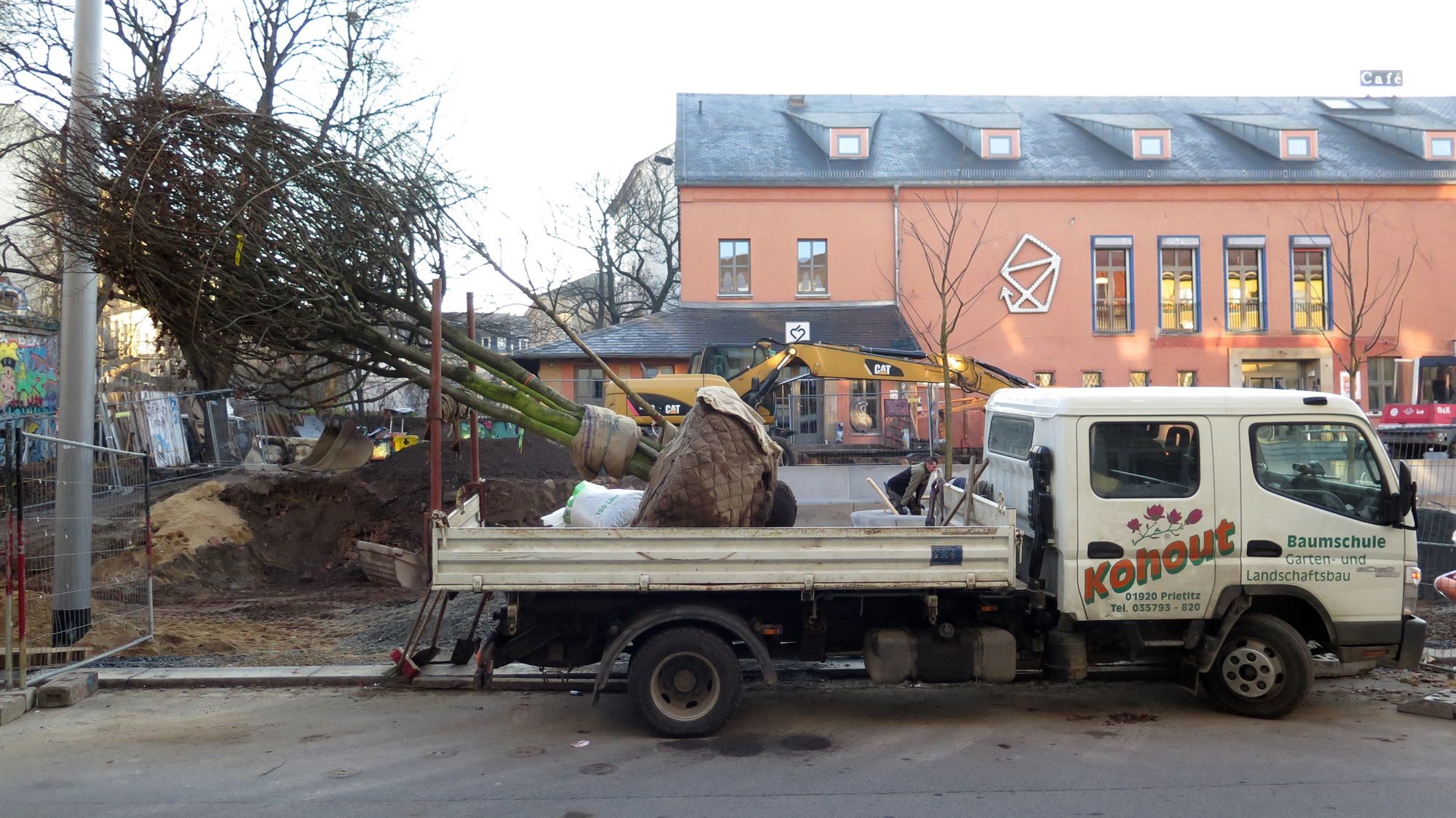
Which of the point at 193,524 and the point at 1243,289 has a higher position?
the point at 1243,289

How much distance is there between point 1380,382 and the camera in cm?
3064

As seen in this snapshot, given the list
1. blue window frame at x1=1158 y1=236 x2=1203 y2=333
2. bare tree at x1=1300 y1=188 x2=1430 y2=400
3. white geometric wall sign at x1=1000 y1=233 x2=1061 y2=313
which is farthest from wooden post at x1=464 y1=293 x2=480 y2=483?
bare tree at x1=1300 y1=188 x2=1430 y2=400

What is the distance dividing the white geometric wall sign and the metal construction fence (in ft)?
82.2

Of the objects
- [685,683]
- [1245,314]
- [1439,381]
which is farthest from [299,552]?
[1245,314]

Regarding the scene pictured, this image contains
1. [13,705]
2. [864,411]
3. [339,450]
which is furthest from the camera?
[864,411]

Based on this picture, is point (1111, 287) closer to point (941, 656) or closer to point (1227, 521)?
point (1227, 521)

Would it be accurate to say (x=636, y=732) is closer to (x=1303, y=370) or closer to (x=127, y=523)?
(x=127, y=523)

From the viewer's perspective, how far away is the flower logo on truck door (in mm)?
6445

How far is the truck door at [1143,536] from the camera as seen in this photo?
6441 mm

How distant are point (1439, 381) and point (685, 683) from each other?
86.9 feet

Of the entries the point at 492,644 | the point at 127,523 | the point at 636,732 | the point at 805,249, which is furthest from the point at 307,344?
the point at 805,249

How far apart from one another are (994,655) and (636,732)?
231 cm

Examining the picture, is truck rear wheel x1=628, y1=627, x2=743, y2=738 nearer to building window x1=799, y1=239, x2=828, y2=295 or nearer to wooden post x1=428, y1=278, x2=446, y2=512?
wooden post x1=428, y1=278, x2=446, y2=512

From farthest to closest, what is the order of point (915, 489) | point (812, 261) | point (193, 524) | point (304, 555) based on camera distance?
point (812, 261), point (304, 555), point (193, 524), point (915, 489)
